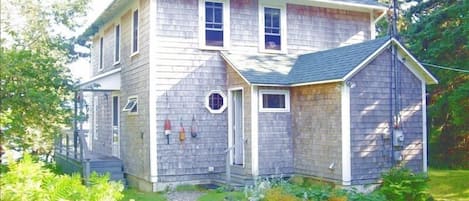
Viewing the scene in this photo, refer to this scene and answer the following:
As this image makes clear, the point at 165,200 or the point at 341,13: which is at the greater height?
the point at 341,13

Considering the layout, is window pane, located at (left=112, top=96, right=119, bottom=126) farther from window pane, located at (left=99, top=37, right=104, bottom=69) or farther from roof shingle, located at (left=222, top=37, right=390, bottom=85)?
roof shingle, located at (left=222, top=37, right=390, bottom=85)

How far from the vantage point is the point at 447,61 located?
45.2 ft

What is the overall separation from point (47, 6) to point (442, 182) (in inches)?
524

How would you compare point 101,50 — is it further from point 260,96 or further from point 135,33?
point 260,96

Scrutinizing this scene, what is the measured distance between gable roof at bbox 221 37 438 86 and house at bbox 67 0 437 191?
38mm

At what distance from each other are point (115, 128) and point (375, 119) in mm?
8759

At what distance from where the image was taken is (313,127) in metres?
12.1

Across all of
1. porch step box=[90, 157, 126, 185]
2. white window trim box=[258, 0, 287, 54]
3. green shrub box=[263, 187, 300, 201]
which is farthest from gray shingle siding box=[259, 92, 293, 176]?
porch step box=[90, 157, 126, 185]

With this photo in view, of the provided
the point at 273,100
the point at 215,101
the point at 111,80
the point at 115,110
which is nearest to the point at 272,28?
the point at 273,100

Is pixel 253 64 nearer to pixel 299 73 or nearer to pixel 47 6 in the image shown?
pixel 299 73

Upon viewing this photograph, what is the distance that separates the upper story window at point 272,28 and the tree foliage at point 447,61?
394cm

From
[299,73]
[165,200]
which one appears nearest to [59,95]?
[165,200]

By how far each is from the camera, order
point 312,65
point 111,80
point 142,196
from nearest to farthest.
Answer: point 142,196 → point 312,65 → point 111,80

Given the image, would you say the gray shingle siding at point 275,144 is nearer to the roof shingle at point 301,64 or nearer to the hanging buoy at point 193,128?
the roof shingle at point 301,64
